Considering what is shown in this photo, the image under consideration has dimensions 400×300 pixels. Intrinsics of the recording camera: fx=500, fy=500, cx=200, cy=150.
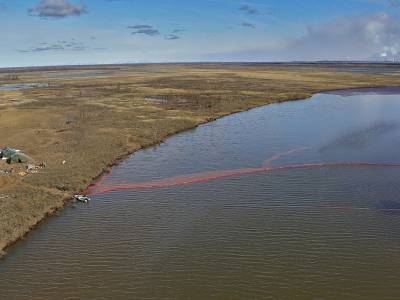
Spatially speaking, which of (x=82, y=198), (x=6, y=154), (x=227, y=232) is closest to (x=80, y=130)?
(x=6, y=154)

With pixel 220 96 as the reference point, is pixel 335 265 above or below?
below

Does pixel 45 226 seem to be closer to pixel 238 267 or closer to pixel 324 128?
pixel 238 267

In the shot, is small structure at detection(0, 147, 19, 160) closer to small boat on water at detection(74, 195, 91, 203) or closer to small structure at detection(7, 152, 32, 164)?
small structure at detection(7, 152, 32, 164)

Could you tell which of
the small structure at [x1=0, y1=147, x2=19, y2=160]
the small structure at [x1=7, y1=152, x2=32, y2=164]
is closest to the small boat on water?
the small structure at [x1=7, y1=152, x2=32, y2=164]

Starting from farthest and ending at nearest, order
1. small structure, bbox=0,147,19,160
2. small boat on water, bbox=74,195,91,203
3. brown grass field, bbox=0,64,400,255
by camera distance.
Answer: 1. small structure, bbox=0,147,19,160
2. small boat on water, bbox=74,195,91,203
3. brown grass field, bbox=0,64,400,255

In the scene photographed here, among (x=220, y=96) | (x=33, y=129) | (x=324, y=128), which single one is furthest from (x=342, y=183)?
(x=220, y=96)

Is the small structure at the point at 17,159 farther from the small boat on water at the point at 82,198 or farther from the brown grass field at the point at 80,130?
the small boat on water at the point at 82,198

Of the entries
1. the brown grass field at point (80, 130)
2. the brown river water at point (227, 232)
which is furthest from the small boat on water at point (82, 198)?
the brown river water at point (227, 232)

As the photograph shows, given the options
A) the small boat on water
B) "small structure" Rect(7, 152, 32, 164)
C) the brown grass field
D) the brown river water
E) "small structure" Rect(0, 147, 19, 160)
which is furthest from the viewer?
"small structure" Rect(0, 147, 19, 160)
